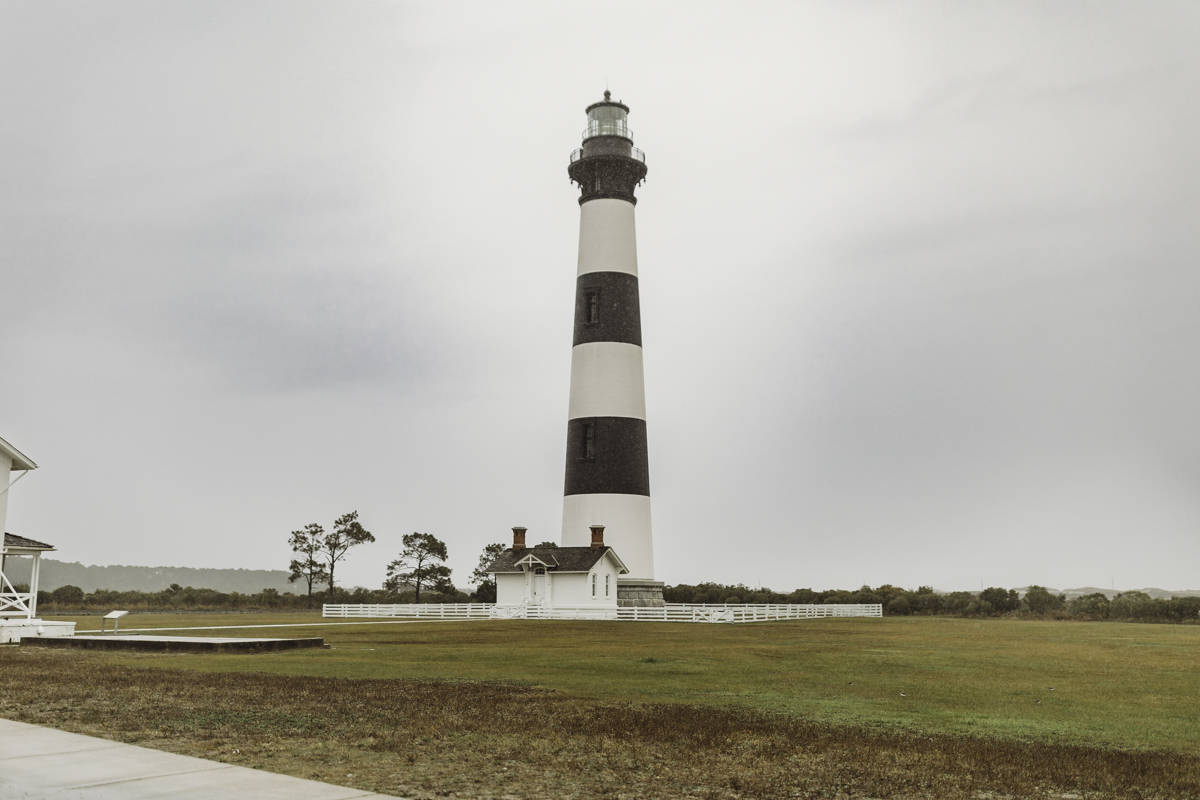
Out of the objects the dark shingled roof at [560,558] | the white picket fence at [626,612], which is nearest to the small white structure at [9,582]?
the dark shingled roof at [560,558]

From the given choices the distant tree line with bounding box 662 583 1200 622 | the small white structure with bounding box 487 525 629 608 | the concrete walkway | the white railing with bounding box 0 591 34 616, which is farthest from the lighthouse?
the concrete walkway

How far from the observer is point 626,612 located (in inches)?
1708

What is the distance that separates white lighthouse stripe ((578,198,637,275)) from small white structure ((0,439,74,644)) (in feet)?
83.6

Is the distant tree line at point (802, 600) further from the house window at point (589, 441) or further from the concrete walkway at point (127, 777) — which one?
the concrete walkway at point (127, 777)

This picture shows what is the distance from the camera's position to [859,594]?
5931 cm

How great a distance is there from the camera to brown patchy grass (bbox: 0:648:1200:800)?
7.11 m

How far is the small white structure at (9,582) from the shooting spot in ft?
79.4

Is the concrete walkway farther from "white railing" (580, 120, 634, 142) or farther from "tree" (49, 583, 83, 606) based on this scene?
"tree" (49, 583, 83, 606)

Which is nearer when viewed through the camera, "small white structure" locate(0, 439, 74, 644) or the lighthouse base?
"small white structure" locate(0, 439, 74, 644)

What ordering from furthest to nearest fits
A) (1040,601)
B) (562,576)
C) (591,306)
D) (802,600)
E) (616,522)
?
(802,600) → (1040,601) → (562,576) → (591,306) → (616,522)

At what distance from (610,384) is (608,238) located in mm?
6735

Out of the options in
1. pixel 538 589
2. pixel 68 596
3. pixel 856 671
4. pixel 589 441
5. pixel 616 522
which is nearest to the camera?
pixel 856 671

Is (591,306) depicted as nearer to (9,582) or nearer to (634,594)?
(634,594)

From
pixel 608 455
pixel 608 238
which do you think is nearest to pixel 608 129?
pixel 608 238
